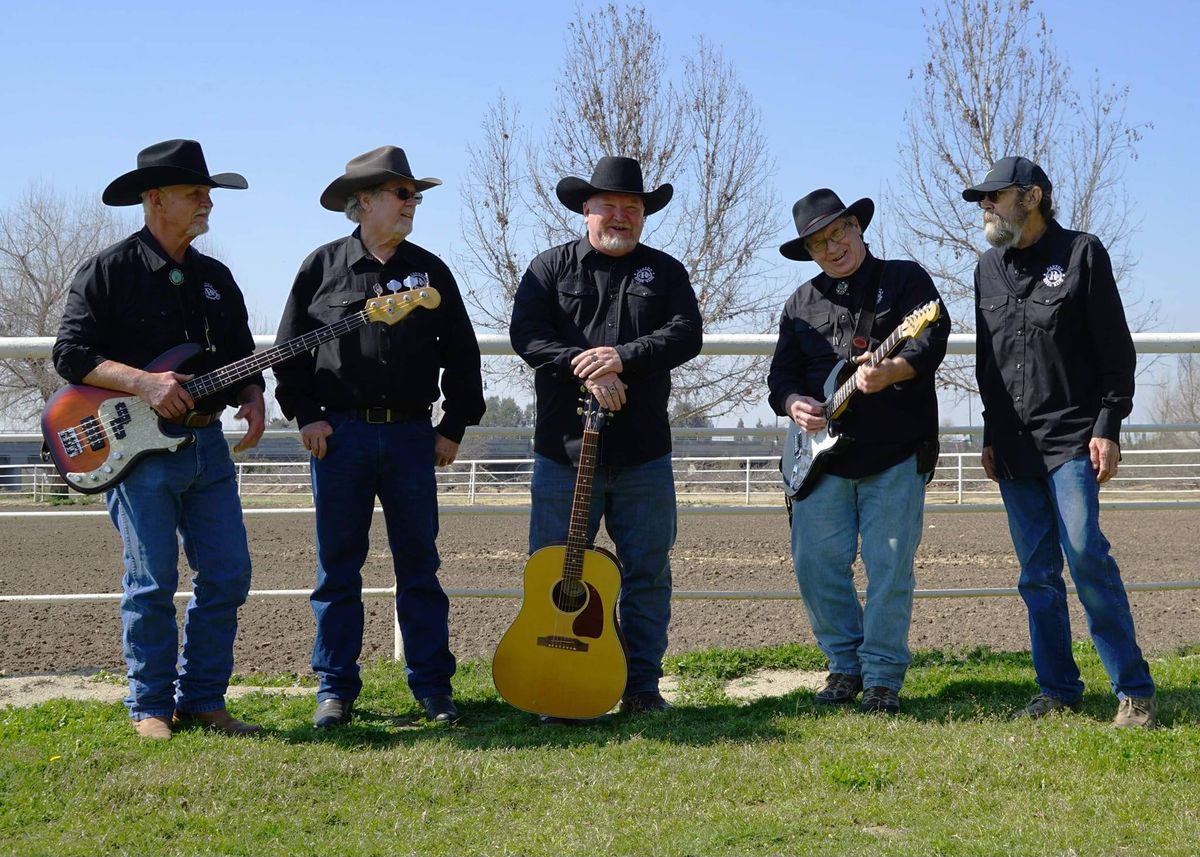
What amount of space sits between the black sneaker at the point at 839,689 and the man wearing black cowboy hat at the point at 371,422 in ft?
4.48

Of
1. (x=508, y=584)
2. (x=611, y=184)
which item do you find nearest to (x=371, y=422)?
(x=611, y=184)

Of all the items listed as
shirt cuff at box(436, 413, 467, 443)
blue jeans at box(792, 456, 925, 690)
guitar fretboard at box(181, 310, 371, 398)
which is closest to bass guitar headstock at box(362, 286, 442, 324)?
guitar fretboard at box(181, 310, 371, 398)

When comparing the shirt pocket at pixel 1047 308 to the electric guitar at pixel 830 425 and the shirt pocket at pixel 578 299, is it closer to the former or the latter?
the electric guitar at pixel 830 425

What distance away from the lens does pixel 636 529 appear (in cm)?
451

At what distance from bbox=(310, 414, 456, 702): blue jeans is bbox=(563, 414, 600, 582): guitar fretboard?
0.50 metres

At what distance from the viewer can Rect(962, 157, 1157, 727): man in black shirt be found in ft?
13.4

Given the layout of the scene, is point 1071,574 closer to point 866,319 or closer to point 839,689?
point 839,689

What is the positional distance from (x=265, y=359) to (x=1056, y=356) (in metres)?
2.74

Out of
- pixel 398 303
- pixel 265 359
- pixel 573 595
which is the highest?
pixel 398 303

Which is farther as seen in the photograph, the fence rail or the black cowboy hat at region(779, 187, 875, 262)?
the fence rail

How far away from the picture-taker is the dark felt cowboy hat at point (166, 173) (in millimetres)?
4168

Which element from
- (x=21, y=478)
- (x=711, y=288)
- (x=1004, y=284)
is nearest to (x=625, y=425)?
(x=1004, y=284)

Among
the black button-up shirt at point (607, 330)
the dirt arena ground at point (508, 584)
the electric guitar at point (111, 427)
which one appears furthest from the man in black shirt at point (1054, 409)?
the electric guitar at point (111, 427)

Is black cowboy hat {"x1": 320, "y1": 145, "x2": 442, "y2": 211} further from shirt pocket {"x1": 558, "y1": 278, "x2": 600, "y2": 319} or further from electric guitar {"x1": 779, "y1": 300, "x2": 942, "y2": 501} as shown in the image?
electric guitar {"x1": 779, "y1": 300, "x2": 942, "y2": 501}
